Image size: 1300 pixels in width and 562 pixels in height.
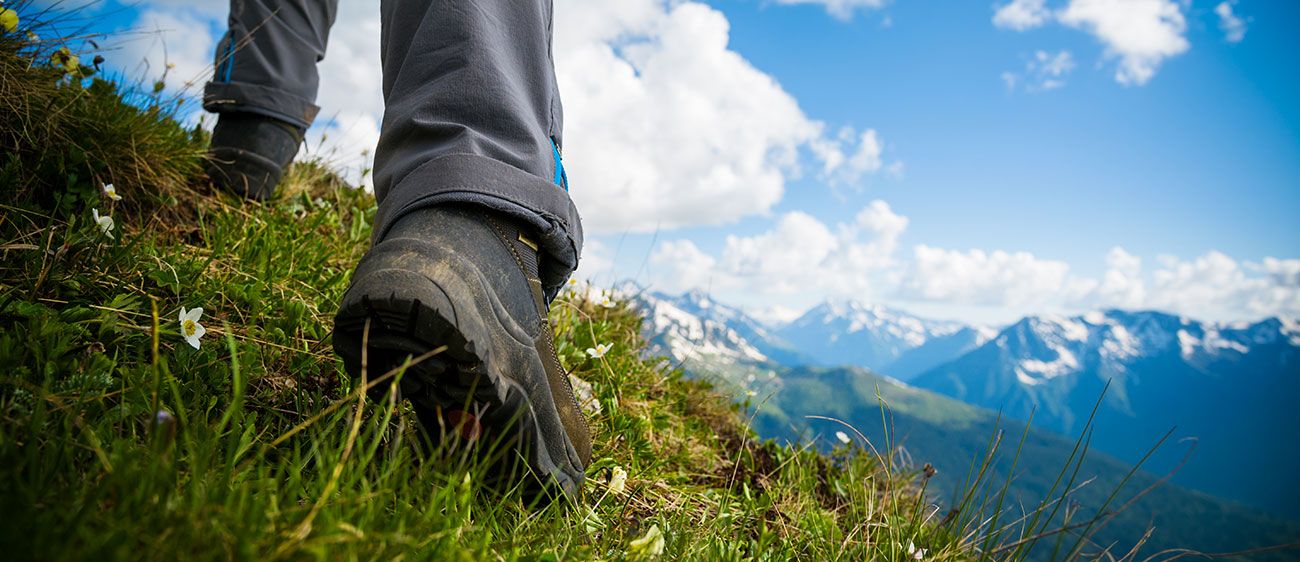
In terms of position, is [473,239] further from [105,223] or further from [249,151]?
[249,151]

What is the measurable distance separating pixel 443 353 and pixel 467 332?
2.7 inches

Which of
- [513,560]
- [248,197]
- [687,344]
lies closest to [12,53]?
[248,197]

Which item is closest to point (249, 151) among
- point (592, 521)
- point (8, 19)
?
point (8, 19)

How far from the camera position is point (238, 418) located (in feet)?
3.37

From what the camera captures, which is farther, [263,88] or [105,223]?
[263,88]

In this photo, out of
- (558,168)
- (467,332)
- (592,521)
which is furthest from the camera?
(558,168)

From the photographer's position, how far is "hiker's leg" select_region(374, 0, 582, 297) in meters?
1.50

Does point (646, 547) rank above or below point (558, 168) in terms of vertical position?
below

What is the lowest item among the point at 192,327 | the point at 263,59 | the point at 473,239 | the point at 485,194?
the point at 192,327

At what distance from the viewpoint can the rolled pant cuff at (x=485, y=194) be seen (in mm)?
1471

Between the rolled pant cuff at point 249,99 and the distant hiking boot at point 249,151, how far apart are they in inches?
1.8

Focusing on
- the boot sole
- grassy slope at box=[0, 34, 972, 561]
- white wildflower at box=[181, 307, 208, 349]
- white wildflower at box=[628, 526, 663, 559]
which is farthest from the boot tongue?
white wildflower at box=[181, 307, 208, 349]

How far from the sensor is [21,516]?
753mm

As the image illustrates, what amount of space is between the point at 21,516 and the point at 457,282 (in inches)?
29.2
